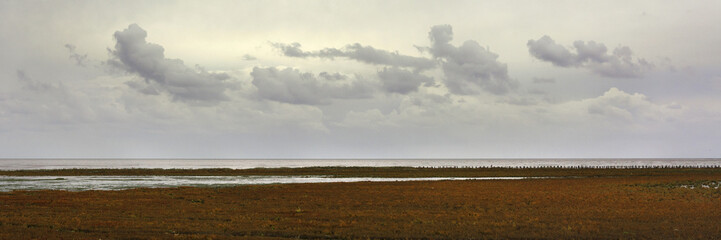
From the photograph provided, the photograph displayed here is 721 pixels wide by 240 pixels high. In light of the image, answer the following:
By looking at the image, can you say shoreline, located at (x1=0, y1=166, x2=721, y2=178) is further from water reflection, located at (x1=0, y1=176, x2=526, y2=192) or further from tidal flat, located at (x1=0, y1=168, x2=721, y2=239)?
tidal flat, located at (x1=0, y1=168, x2=721, y2=239)

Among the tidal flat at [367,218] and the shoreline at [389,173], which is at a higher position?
the shoreline at [389,173]

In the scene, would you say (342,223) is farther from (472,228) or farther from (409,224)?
(472,228)

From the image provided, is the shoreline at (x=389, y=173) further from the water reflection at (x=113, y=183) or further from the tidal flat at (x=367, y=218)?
the tidal flat at (x=367, y=218)

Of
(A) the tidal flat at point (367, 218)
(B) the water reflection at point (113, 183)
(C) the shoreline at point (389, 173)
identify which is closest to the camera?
(A) the tidal flat at point (367, 218)

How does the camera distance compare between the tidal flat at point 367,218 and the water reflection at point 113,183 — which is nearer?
the tidal flat at point 367,218

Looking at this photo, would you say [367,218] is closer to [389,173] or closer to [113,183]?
[113,183]

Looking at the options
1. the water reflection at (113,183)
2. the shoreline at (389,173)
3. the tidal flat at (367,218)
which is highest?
the shoreline at (389,173)

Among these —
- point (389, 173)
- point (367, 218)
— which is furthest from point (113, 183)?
point (389, 173)

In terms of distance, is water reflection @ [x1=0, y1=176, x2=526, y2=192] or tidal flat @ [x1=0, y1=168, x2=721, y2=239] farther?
water reflection @ [x1=0, y1=176, x2=526, y2=192]

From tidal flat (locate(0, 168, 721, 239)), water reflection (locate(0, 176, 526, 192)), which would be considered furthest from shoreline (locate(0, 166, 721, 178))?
tidal flat (locate(0, 168, 721, 239))

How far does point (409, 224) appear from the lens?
22.3 meters

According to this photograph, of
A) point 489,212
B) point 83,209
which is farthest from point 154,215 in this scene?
point 489,212

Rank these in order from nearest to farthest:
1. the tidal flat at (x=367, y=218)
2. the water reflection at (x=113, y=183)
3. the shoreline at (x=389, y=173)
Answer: the tidal flat at (x=367, y=218) → the water reflection at (x=113, y=183) → the shoreline at (x=389, y=173)

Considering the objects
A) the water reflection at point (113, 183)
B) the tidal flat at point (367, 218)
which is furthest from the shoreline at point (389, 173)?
the tidal flat at point (367, 218)
